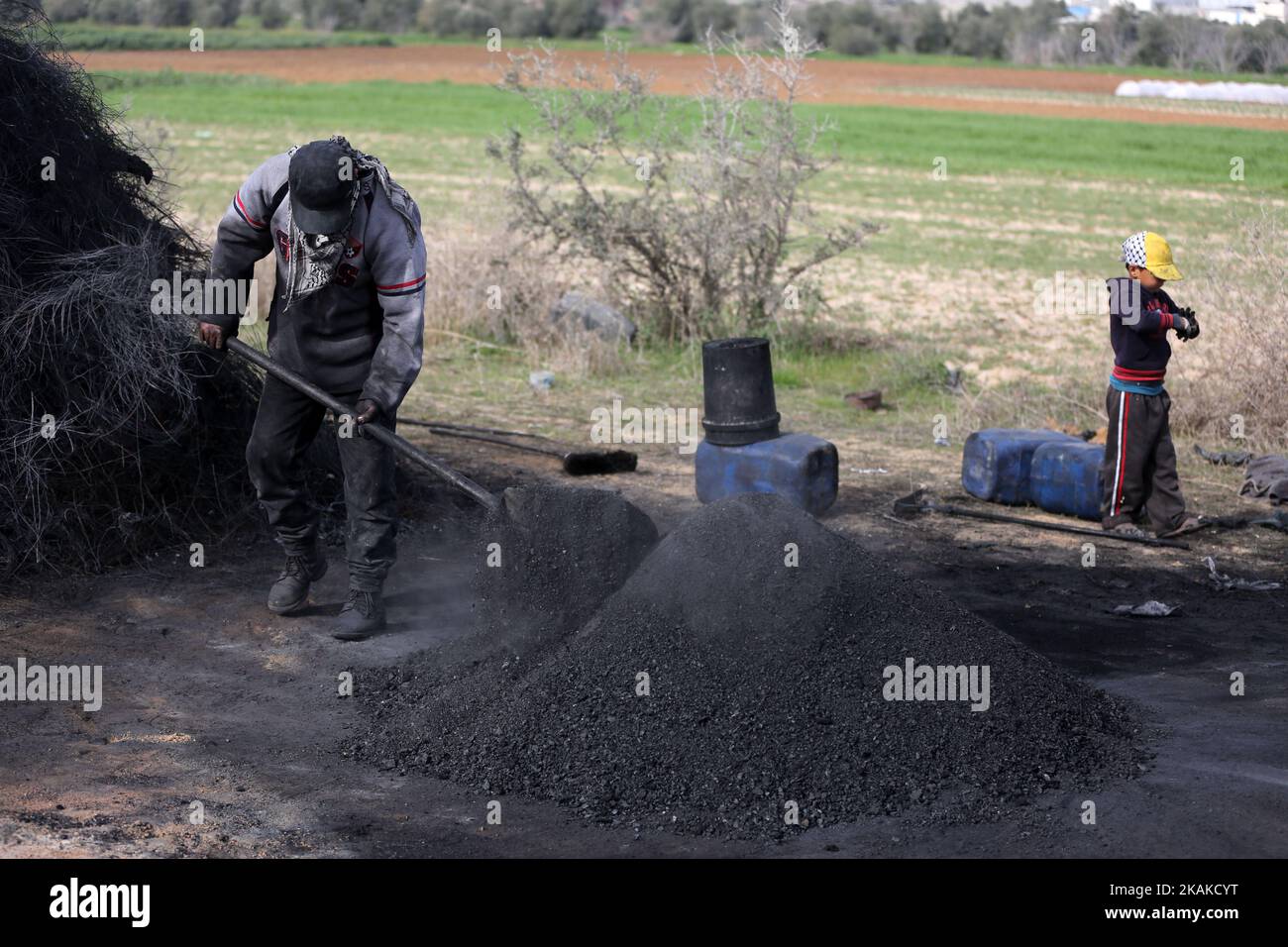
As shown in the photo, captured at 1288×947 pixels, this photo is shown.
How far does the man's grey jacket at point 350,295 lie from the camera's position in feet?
16.9

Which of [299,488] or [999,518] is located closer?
[299,488]

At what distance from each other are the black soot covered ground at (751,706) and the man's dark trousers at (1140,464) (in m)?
2.44

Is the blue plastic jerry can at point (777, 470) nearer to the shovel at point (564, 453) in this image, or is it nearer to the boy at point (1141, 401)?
the shovel at point (564, 453)

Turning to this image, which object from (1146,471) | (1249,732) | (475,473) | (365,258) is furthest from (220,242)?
Result: (1146,471)

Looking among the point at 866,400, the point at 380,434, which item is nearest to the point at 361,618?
the point at 380,434

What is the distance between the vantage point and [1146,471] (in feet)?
23.3

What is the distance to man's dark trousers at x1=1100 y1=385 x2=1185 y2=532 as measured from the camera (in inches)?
277

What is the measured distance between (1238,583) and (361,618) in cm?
387

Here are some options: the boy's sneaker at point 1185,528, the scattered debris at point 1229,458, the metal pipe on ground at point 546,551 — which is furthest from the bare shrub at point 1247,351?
the metal pipe on ground at point 546,551

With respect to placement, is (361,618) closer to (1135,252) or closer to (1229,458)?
(1135,252)

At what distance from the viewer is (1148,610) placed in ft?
19.4

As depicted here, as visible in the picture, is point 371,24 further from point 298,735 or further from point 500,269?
point 298,735

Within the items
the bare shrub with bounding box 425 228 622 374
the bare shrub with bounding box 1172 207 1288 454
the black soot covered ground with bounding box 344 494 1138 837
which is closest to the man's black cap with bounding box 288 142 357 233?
the black soot covered ground with bounding box 344 494 1138 837
